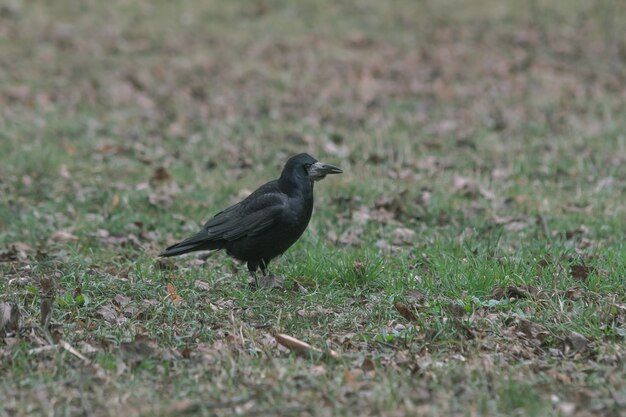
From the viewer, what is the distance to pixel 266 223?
618 centimetres

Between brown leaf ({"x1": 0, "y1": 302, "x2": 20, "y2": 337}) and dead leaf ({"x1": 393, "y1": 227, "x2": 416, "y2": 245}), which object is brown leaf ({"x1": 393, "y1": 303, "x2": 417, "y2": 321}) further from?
brown leaf ({"x1": 0, "y1": 302, "x2": 20, "y2": 337})

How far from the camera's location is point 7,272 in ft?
20.8

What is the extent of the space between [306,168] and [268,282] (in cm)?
89

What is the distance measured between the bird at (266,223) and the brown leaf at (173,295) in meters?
0.40

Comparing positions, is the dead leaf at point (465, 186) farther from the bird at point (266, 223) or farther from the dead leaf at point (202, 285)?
the dead leaf at point (202, 285)

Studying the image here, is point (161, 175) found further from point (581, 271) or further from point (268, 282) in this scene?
point (581, 271)

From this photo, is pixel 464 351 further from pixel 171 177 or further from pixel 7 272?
pixel 171 177

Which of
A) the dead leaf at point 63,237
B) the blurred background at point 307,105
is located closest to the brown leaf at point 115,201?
the blurred background at point 307,105

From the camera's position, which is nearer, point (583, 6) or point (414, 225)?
point (414, 225)

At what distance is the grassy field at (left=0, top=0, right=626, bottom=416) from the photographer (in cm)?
446

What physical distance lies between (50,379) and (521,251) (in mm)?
3563

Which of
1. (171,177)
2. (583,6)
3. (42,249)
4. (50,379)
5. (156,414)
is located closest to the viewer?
(156,414)

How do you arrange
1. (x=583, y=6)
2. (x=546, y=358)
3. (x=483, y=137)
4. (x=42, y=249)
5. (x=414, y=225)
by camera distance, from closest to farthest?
(x=546, y=358) → (x=42, y=249) → (x=414, y=225) → (x=483, y=137) → (x=583, y=6)

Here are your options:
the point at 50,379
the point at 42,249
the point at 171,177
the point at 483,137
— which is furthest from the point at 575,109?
the point at 50,379
